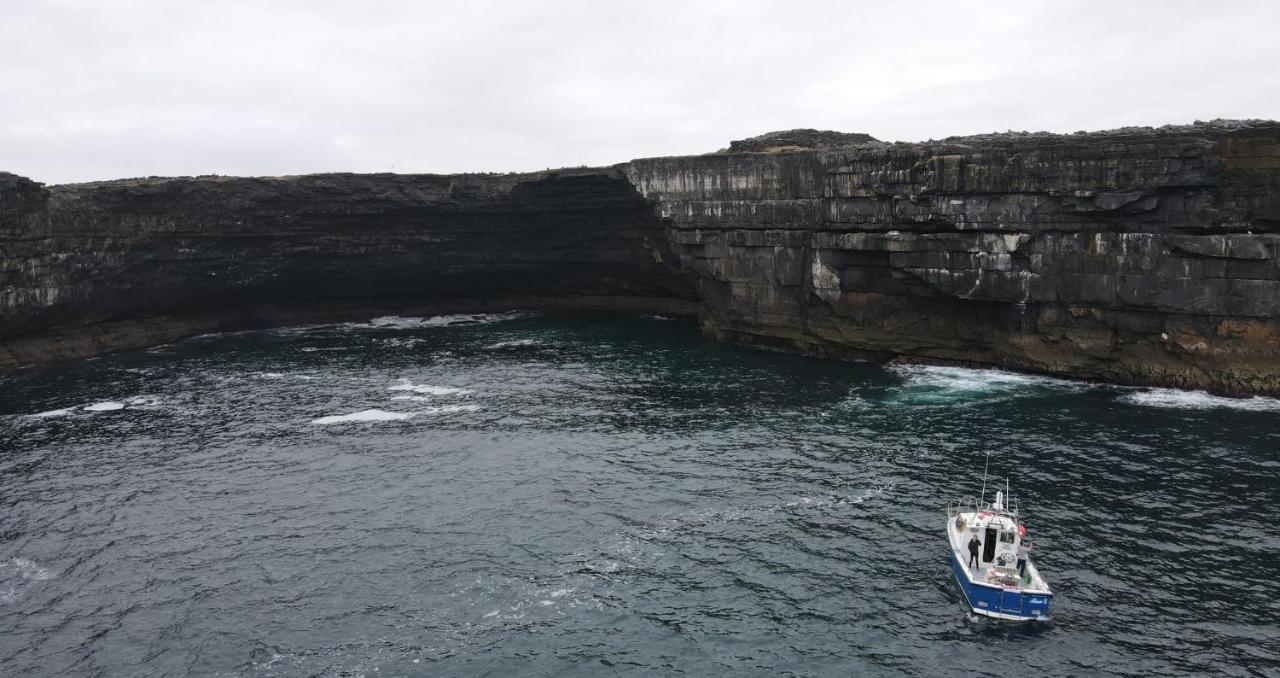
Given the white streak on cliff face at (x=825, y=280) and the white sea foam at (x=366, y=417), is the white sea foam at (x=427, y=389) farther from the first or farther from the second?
the white streak on cliff face at (x=825, y=280)

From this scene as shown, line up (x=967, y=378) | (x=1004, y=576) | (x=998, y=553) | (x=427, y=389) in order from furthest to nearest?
(x=427, y=389)
(x=967, y=378)
(x=998, y=553)
(x=1004, y=576)

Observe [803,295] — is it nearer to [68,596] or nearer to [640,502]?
[640,502]

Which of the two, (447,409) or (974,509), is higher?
(447,409)

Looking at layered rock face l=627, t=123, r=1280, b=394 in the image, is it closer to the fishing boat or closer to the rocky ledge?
the rocky ledge

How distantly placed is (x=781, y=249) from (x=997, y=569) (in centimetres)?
4513

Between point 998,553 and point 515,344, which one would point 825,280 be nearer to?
point 515,344

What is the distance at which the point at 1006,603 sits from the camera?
3181 cm

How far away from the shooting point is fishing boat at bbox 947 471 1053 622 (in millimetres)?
31641

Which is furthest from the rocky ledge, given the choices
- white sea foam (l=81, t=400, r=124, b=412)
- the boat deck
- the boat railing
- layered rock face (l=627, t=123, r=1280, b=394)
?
the boat deck

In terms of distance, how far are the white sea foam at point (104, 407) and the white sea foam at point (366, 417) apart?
1672cm

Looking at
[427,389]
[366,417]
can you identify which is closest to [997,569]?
[366,417]

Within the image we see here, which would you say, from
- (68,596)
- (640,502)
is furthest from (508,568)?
(68,596)

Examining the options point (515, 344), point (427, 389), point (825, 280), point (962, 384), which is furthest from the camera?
point (515, 344)

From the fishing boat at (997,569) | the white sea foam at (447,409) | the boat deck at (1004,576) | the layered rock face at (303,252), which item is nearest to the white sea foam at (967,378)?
the fishing boat at (997,569)
